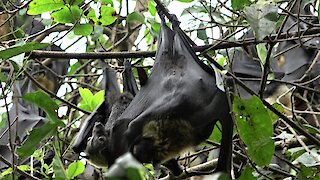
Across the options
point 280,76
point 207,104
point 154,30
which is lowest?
point 280,76

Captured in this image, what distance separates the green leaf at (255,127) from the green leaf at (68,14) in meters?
0.91

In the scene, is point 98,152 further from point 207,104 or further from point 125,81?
point 207,104

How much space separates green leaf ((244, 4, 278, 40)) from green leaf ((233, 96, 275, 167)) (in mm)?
219

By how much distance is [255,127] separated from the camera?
169 cm

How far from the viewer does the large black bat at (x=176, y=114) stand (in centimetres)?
196

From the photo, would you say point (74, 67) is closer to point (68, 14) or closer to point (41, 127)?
point (68, 14)

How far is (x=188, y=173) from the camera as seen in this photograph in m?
2.15

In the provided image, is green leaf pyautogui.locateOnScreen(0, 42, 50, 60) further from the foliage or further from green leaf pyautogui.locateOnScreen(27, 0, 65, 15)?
green leaf pyautogui.locateOnScreen(27, 0, 65, 15)

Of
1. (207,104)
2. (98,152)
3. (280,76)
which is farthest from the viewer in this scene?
(280,76)

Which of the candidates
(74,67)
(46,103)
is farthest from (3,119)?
(46,103)

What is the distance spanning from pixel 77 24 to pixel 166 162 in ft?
2.44

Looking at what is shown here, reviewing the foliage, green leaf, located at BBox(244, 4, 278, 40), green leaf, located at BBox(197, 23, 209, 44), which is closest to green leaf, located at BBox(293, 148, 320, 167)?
the foliage

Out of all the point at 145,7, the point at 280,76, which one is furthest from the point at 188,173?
the point at 280,76

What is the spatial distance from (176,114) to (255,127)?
0.38 metres
